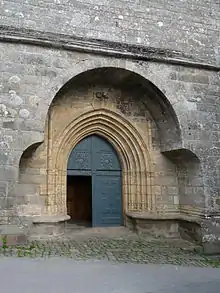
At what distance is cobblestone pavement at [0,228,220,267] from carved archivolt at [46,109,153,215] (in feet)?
2.17

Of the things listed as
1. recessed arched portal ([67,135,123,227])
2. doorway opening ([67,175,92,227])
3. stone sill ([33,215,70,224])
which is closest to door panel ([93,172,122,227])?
recessed arched portal ([67,135,123,227])

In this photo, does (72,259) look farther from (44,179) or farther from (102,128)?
(102,128)

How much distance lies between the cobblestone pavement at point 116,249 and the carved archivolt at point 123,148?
0.66m

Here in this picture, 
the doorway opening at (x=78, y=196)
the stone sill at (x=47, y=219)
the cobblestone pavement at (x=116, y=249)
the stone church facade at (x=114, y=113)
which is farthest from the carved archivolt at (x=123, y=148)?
the doorway opening at (x=78, y=196)

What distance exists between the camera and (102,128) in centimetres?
612

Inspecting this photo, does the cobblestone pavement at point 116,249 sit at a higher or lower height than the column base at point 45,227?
lower

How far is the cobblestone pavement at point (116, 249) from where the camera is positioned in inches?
159

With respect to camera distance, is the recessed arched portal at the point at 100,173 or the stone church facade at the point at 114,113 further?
the recessed arched portal at the point at 100,173

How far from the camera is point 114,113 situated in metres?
6.08

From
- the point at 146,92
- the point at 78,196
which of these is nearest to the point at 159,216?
the point at 146,92

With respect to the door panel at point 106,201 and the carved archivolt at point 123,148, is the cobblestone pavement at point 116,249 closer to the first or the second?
the door panel at point 106,201

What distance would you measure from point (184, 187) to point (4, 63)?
12.2 ft

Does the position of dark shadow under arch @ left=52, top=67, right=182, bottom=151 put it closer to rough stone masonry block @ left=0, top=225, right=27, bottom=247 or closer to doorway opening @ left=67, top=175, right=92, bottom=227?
rough stone masonry block @ left=0, top=225, right=27, bottom=247

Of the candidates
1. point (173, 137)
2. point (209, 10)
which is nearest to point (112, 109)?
point (173, 137)
